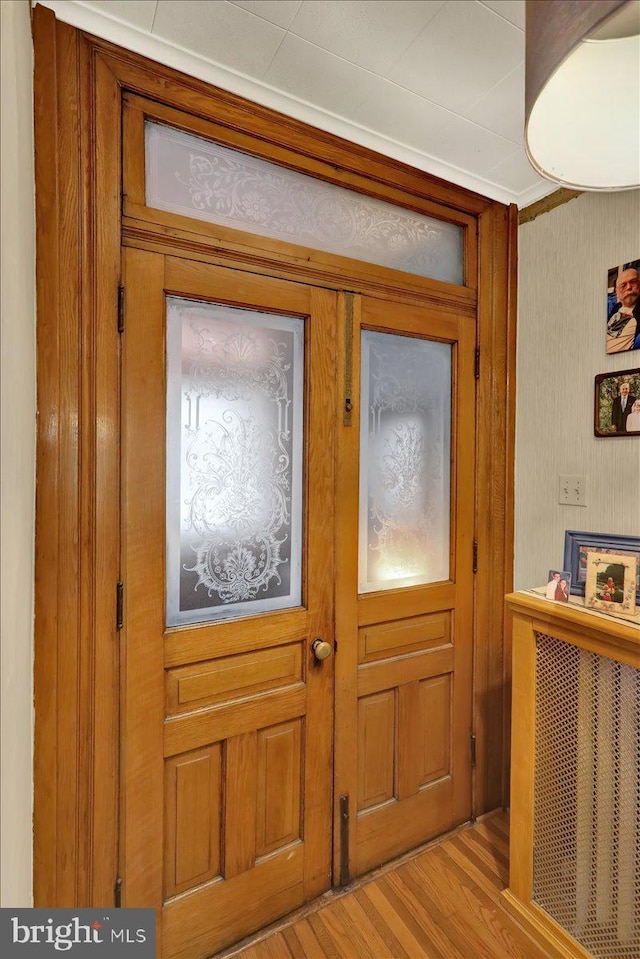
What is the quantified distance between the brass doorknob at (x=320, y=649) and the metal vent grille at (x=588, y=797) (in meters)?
0.68

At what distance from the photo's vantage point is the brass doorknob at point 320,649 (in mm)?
1545

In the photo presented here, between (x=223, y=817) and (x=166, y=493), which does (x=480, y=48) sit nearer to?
(x=166, y=493)

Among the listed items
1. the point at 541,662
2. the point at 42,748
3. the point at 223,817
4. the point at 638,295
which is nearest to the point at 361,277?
the point at 638,295

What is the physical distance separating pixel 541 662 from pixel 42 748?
4.75ft

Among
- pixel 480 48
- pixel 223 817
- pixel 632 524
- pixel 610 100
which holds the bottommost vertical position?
pixel 223 817

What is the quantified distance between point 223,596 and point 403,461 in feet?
2.71

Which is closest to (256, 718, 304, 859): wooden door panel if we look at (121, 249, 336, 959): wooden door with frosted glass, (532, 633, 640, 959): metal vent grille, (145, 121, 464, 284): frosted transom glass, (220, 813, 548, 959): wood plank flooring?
(121, 249, 336, 959): wooden door with frosted glass

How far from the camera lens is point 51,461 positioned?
3.88 feet

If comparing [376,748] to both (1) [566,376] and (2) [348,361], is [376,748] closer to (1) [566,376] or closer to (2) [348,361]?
(2) [348,361]

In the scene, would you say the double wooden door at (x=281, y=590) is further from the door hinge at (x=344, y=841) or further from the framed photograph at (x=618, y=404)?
the framed photograph at (x=618, y=404)

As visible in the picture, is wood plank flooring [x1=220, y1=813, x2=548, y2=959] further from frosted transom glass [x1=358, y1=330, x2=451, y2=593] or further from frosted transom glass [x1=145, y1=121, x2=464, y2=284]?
frosted transom glass [x1=145, y1=121, x2=464, y2=284]

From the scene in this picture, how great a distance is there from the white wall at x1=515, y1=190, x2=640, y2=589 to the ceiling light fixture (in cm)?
71

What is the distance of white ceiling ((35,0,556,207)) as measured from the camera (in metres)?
1.15

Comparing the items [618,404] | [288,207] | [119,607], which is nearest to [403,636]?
[119,607]
